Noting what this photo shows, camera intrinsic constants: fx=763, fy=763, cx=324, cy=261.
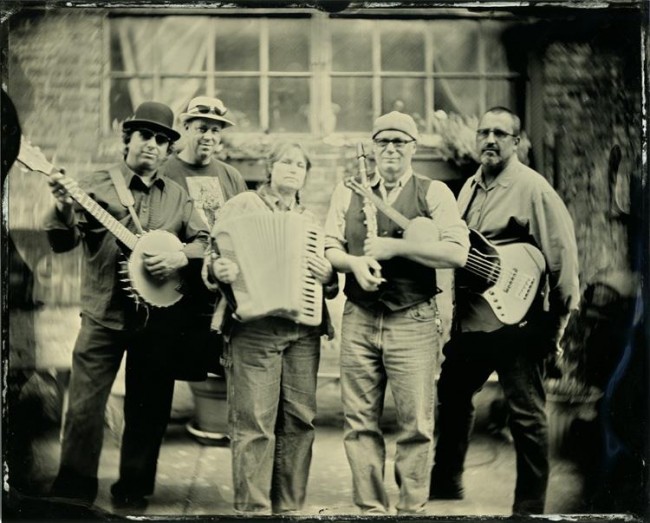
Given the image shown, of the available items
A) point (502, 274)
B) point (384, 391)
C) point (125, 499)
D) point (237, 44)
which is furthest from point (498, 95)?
point (125, 499)

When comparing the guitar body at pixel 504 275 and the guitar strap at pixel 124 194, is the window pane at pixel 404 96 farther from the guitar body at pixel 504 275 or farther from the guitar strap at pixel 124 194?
the guitar strap at pixel 124 194

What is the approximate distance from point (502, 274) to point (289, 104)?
1256 millimetres

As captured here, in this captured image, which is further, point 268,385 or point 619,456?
point 619,456

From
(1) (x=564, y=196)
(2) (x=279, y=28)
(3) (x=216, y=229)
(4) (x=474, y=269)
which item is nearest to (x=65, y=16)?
(2) (x=279, y=28)

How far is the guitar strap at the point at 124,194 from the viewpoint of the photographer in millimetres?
3404

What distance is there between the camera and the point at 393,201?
344cm

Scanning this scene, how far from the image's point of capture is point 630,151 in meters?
3.61

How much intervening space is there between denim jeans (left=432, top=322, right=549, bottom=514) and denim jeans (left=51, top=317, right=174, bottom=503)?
128 centimetres

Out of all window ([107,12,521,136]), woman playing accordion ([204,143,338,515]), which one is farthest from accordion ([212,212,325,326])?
window ([107,12,521,136])

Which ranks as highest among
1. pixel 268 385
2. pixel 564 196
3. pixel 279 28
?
pixel 279 28

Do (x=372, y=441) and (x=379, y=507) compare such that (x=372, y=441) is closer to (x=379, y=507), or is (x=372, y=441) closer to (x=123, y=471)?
(x=379, y=507)

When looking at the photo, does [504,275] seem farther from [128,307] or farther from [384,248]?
[128,307]

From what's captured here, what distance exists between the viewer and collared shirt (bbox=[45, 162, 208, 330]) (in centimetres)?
343

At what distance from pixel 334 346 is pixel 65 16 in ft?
6.48
